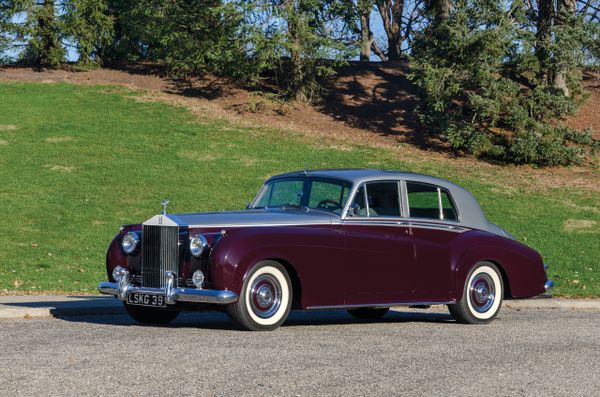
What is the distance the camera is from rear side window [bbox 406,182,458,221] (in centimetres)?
1204

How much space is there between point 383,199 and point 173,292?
2.90m

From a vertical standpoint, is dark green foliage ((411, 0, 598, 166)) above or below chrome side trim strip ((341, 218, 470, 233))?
above

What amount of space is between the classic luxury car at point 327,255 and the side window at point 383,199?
14mm

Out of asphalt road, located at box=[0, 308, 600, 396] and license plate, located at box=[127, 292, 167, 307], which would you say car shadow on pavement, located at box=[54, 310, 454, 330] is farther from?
license plate, located at box=[127, 292, 167, 307]

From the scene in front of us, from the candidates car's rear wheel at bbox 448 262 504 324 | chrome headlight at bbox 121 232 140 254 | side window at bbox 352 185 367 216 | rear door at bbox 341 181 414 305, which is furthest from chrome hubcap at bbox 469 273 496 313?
chrome headlight at bbox 121 232 140 254

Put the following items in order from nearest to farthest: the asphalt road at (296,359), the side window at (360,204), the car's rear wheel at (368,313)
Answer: the asphalt road at (296,359) < the side window at (360,204) < the car's rear wheel at (368,313)

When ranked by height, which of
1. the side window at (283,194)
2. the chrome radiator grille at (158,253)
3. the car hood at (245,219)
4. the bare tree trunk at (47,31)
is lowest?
the chrome radiator grille at (158,253)

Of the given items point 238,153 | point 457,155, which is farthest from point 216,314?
point 457,155

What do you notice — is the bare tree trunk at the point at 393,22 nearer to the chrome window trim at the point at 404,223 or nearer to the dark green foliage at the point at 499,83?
the dark green foliage at the point at 499,83

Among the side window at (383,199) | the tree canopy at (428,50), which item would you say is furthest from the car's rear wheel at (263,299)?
the tree canopy at (428,50)

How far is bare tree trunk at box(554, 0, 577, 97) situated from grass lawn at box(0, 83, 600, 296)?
5171 millimetres

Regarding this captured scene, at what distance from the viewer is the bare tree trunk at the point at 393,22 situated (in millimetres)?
48562

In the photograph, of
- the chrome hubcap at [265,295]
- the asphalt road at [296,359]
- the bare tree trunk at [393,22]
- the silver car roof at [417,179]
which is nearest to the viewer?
the asphalt road at [296,359]

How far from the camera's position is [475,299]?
1225 cm
